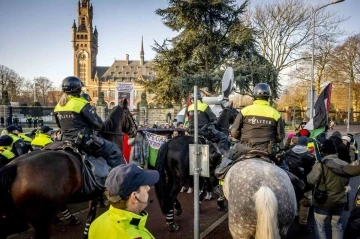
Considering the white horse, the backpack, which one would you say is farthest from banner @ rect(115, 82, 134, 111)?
the white horse

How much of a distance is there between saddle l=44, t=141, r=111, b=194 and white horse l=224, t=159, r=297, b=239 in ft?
8.15

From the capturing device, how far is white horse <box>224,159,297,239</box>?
3266 mm

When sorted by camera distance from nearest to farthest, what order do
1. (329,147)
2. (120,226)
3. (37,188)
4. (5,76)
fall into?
1. (120,226)
2. (37,188)
3. (329,147)
4. (5,76)

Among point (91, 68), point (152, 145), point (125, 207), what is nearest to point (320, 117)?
point (152, 145)

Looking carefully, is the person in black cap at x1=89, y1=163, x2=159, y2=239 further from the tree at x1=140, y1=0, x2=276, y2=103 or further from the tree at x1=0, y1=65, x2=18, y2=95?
the tree at x1=0, y1=65, x2=18, y2=95

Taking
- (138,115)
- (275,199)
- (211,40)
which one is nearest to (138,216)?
(275,199)

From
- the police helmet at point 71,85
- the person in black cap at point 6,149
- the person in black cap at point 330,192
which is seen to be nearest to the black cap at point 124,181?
the police helmet at point 71,85

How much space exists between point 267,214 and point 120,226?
174 cm

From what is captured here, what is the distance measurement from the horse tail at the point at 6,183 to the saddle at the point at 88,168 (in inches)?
41.3

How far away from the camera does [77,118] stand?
535 cm

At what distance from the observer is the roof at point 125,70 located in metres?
103

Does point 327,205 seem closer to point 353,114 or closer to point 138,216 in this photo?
point 138,216

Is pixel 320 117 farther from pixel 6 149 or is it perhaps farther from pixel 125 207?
pixel 6 149

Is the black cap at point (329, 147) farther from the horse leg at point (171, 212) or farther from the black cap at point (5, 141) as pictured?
the black cap at point (5, 141)
